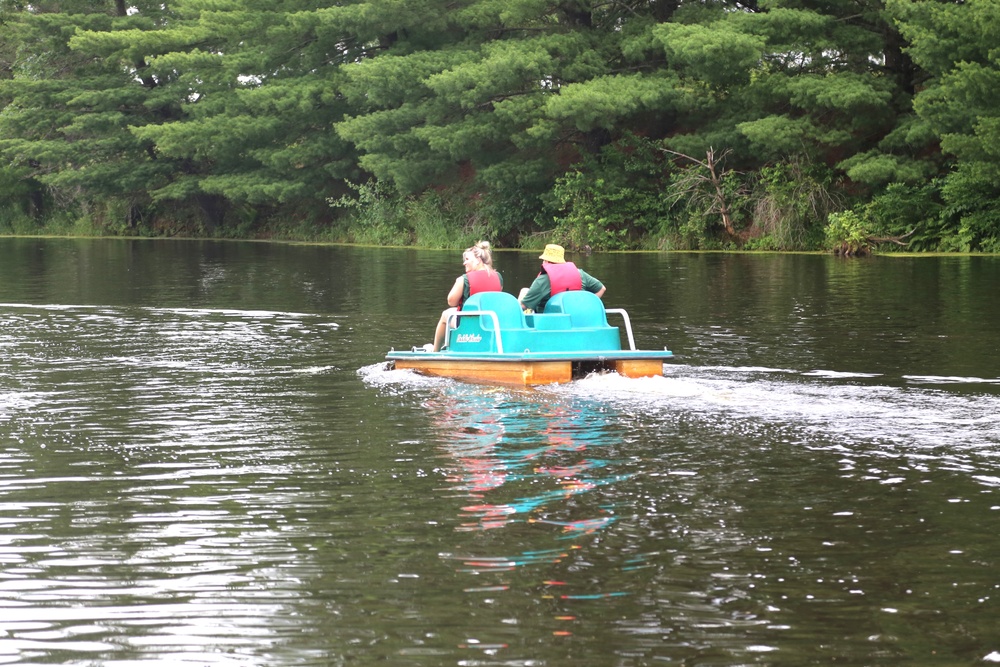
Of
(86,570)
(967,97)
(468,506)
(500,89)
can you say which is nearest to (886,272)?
(967,97)

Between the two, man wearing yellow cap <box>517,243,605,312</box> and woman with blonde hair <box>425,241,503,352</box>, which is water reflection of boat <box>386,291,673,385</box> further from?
woman with blonde hair <box>425,241,503,352</box>

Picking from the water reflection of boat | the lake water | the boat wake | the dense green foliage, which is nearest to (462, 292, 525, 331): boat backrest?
the water reflection of boat

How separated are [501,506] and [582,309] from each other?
229 inches

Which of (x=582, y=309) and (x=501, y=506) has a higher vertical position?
(x=582, y=309)

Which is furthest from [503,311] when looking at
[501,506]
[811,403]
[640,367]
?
[501,506]

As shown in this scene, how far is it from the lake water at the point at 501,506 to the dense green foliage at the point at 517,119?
16.1 m

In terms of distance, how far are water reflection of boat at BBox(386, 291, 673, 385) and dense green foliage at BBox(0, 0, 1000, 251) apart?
17.4 m

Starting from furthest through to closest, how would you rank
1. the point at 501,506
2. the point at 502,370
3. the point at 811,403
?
the point at 502,370 < the point at 811,403 < the point at 501,506

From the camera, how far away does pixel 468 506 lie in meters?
7.62

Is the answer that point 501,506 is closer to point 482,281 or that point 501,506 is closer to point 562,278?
point 562,278

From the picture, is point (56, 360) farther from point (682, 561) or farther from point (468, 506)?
point (682, 561)

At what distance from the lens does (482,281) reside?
13969mm

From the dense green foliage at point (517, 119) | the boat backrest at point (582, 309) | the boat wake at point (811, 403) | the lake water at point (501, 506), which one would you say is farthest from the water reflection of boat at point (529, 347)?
the dense green foliage at point (517, 119)

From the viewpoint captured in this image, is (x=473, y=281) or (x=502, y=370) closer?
A: (x=502, y=370)
